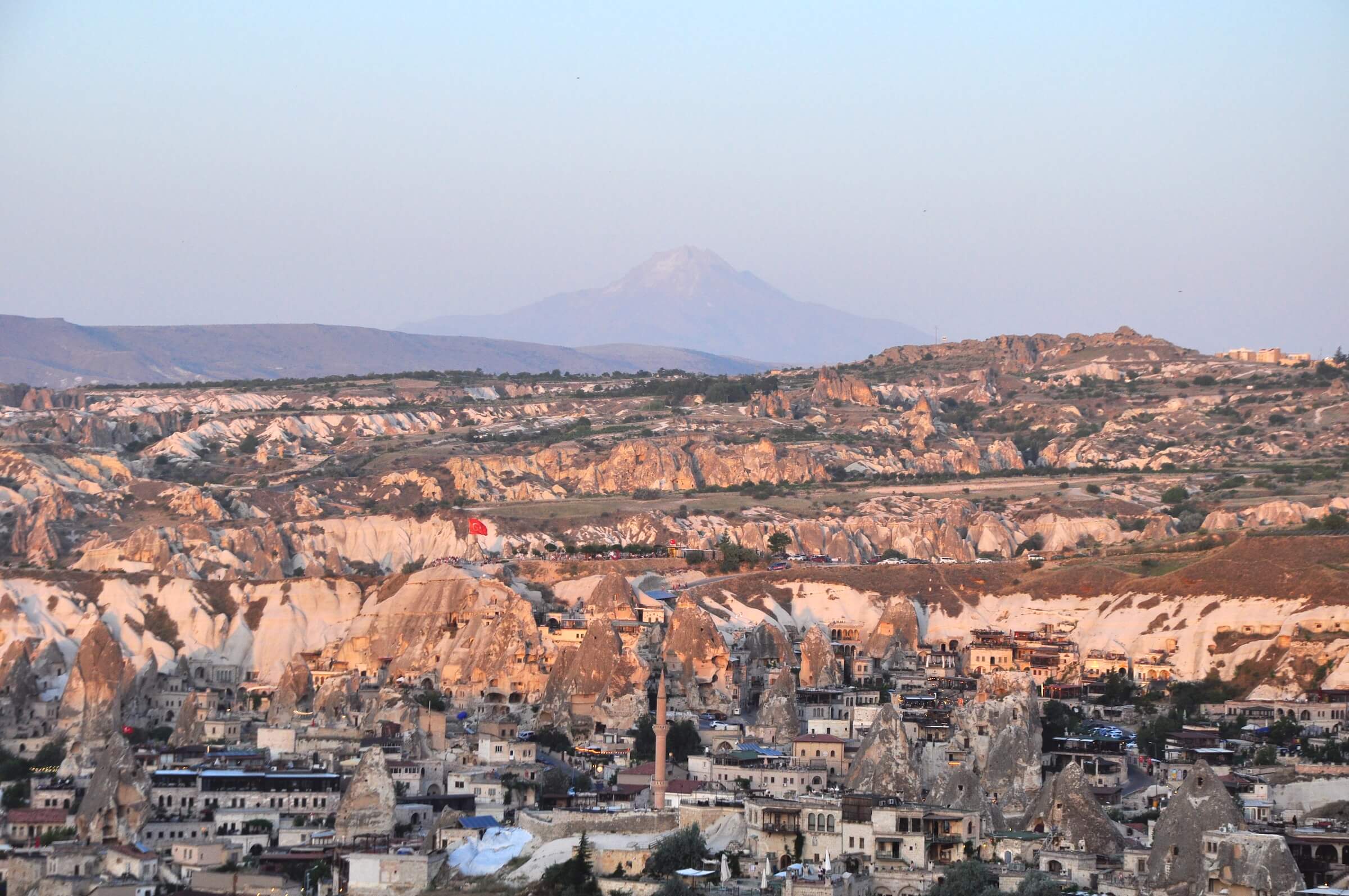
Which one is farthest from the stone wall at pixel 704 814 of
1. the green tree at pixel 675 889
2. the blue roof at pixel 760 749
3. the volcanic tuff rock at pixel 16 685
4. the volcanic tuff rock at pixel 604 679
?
the volcanic tuff rock at pixel 16 685

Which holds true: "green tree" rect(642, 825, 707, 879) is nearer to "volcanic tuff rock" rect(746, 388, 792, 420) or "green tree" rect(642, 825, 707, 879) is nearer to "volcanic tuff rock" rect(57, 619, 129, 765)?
"volcanic tuff rock" rect(57, 619, 129, 765)

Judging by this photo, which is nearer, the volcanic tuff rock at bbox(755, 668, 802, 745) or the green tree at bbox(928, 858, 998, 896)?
the green tree at bbox(928, 858, 998, 896)

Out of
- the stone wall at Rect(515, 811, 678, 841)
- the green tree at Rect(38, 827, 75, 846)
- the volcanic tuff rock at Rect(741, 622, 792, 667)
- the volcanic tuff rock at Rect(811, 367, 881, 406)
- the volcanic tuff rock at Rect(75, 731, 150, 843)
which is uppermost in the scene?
the volcanic tuff rock at Rect(811, 367, 881, 406)

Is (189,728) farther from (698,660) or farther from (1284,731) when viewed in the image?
(1284,731)

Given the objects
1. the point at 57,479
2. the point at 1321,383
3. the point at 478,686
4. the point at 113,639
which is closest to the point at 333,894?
the point at 478,686

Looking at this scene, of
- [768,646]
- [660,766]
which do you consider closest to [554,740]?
[660,766]

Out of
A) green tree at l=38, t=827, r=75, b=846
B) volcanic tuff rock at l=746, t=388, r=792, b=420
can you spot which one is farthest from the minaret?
volcanic tuff rock at l=746, t=388, r=792, b=420

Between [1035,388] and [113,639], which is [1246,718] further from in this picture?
[1035,388]
